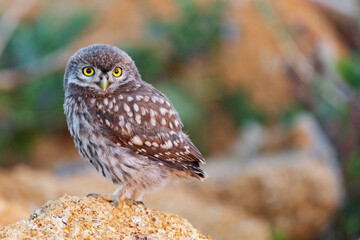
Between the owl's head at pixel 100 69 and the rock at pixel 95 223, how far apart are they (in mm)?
846

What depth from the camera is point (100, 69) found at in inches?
151

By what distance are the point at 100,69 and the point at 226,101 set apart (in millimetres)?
6229

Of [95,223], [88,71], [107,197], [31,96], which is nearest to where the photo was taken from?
[95,223]

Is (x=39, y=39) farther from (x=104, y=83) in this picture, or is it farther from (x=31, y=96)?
(x=104, y=83)

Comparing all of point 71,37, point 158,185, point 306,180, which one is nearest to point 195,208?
point 306,180

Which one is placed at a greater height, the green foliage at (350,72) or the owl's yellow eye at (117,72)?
the green foliage at (350,72)

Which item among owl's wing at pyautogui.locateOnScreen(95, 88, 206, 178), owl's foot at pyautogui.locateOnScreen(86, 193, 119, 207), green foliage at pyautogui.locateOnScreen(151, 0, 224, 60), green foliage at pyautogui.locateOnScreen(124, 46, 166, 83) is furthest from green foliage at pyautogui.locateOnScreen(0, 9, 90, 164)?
owl's foot at pyautogui.locateOnScreen(86, 193, 119, 207)

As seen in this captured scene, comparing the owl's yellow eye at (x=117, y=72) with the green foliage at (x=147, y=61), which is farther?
the green foliage at (x=147, y=61)

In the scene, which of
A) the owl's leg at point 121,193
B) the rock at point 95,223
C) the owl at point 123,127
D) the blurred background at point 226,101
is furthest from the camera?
the blurred background at point 226,101

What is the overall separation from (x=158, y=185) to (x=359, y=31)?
848cm

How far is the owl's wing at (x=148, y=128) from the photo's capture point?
150 inches

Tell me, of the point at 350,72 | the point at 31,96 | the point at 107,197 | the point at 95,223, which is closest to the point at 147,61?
the point at 31,96

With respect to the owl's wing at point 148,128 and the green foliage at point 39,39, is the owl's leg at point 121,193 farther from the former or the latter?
the green foliage at point 39,39

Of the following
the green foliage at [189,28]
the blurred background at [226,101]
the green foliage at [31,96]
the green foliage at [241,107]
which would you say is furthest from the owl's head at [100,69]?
the green foliage at [189,28]
